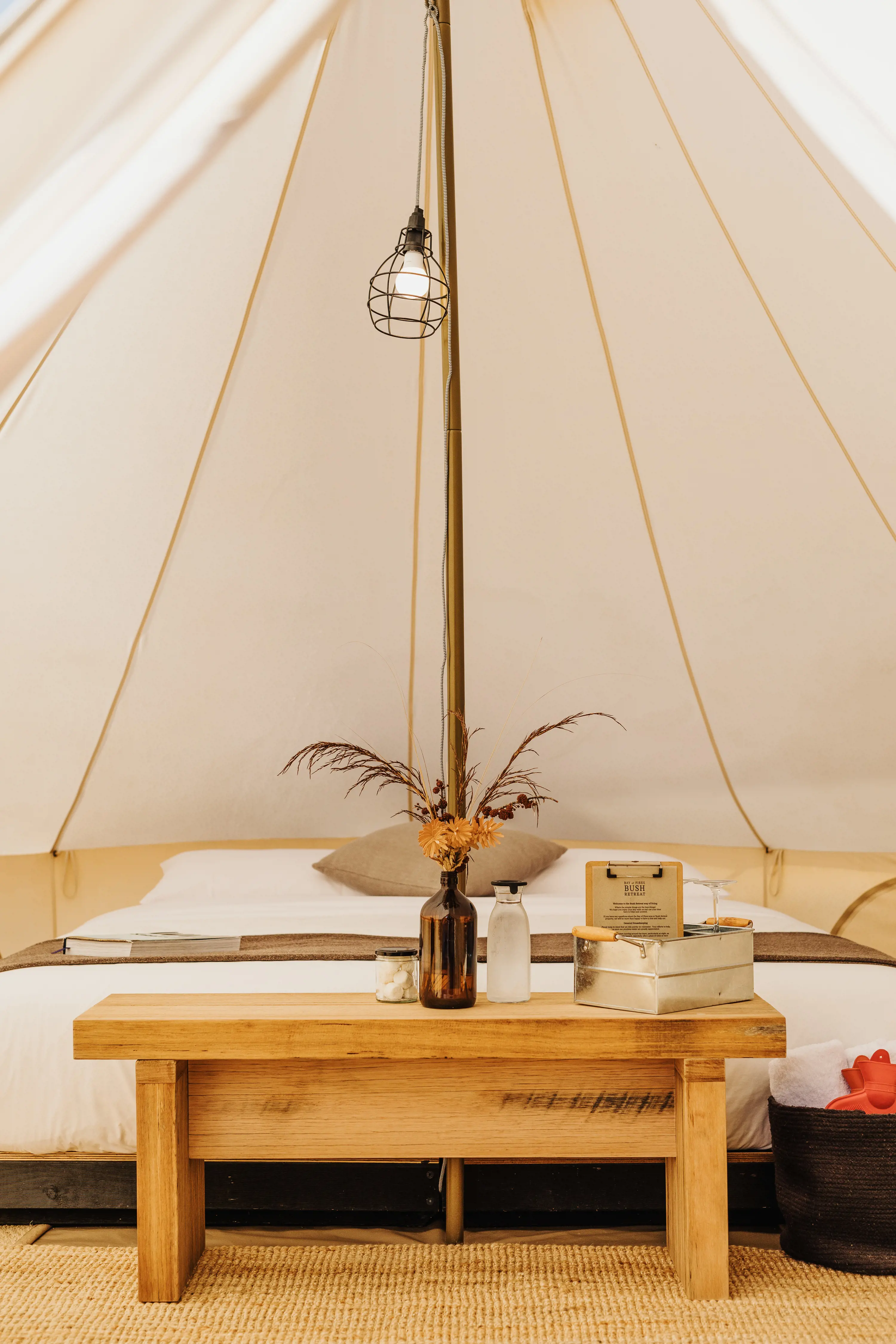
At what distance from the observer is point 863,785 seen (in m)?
3.43

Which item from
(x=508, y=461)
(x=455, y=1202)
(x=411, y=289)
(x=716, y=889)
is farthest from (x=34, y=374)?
(x=455, y=1202)

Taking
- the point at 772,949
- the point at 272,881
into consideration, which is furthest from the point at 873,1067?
the point at 272,881

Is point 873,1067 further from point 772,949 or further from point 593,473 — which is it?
point 593,473

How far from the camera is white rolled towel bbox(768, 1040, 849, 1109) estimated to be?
5.96ft

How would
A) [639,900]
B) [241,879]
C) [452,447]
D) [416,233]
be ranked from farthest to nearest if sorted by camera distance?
1. [241,879]
2. [452,447]
3. [416,233]
4. [639,900]

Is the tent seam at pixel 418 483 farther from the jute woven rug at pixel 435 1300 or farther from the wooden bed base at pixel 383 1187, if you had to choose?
the jute woven rug at pixel 435 1300

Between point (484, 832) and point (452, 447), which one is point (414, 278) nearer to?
point (452, 447)


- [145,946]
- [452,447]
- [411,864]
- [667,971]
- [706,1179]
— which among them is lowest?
[706,1179]

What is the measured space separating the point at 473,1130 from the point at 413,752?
210 centimetres

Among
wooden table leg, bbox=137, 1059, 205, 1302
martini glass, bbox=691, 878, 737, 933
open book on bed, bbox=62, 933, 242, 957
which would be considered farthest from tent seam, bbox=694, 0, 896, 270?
wooden table leg, bbox=137, 1059, 205, 1302

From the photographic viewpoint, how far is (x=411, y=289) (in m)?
2.13

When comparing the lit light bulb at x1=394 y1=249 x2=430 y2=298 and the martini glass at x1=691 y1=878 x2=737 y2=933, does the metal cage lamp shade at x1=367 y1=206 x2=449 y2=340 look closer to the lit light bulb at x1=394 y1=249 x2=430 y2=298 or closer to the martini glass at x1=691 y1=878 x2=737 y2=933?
the lit light bulb at x1=394 y1=249 x2=430 y2=298

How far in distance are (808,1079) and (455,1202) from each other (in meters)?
0.64

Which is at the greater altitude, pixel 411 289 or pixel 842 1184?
pixel 411 289
